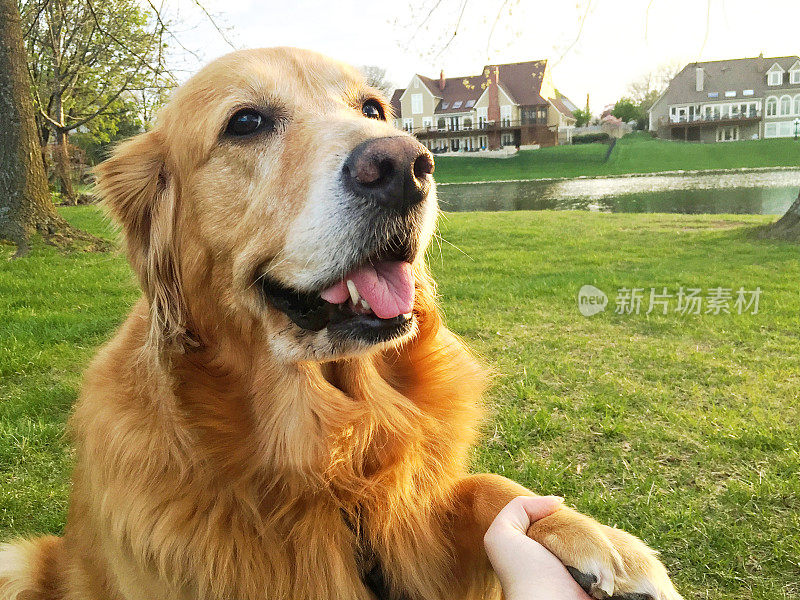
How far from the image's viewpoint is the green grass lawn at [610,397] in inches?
116

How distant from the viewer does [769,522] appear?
2924mm

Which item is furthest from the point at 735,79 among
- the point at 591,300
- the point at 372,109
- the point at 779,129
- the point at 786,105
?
the point at 372,109

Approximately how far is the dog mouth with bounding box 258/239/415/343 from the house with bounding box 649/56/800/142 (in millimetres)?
13416

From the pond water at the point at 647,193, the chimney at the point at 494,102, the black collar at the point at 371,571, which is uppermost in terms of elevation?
the chimney at the point at 494,102

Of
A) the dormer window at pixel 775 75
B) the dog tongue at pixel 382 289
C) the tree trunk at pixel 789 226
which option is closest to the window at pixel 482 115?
the dormer window at pixel 775 75

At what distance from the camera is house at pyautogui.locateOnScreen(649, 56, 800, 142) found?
44.4ft

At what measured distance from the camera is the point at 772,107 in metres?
14.1

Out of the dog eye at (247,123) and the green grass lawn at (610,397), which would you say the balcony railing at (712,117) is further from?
the dog eye at (247,123)

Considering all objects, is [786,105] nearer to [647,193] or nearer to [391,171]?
[647,193]

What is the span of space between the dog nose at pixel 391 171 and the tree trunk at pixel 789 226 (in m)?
11.0

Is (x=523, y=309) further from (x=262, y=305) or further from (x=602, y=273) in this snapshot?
(x=262, y=305)

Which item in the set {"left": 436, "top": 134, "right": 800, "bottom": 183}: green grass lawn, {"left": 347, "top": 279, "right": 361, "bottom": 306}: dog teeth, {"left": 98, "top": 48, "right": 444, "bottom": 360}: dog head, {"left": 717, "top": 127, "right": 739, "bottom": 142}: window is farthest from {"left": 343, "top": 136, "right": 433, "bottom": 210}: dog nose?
{"left": 717, "top": 127, "right": 739, "bottom": 142}: window

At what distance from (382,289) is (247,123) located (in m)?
0.88

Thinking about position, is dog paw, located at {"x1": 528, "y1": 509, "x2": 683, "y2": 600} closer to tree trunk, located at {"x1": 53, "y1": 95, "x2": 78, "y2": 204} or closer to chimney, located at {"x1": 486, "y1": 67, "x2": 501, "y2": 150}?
chimney, located at {"x1": 486, "y1": 67, "x2": 501, "y2": 150}
